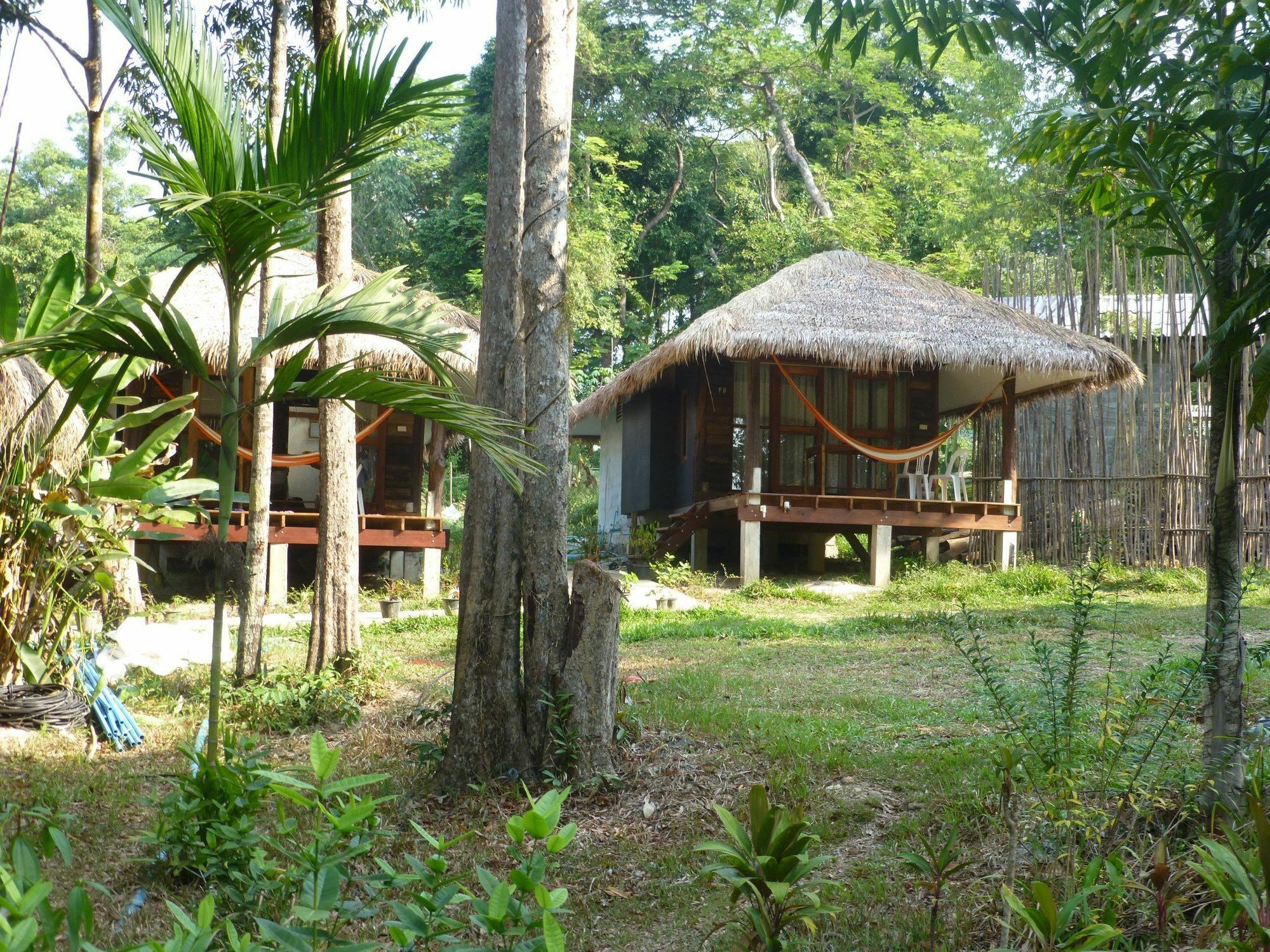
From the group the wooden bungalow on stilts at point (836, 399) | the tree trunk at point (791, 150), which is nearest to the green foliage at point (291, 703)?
the wooden bungalow on stilts at point (836, 399)

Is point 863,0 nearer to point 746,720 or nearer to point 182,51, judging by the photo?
point 182,51

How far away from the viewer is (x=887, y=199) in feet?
72.4

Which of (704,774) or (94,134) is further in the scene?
(94,134)

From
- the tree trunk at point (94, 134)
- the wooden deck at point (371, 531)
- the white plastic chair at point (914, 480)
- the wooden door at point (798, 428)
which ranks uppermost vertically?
the tree trunk at point (94, 134)

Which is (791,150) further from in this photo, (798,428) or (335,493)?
(335,493)

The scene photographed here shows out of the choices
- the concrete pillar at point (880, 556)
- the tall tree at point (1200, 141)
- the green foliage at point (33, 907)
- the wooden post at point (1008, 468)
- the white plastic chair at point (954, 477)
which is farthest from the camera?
the white plastic chair at point (954, 477)

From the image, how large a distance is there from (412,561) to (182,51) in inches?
400

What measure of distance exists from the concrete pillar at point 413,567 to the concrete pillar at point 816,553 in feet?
15.7

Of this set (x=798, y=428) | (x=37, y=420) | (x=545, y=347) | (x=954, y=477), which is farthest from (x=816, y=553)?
(x=37, y=420)

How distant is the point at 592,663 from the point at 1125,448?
9.81 metres

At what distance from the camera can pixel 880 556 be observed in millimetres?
11734

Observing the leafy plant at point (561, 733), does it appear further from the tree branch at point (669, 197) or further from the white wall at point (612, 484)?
the tree branch at point (669, 197)

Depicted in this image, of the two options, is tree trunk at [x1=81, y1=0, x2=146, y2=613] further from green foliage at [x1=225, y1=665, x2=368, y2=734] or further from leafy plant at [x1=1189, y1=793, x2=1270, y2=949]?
leafy plant at [x1=1189, y1=793, x2=1270, y2=949]

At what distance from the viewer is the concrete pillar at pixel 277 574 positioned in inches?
409
